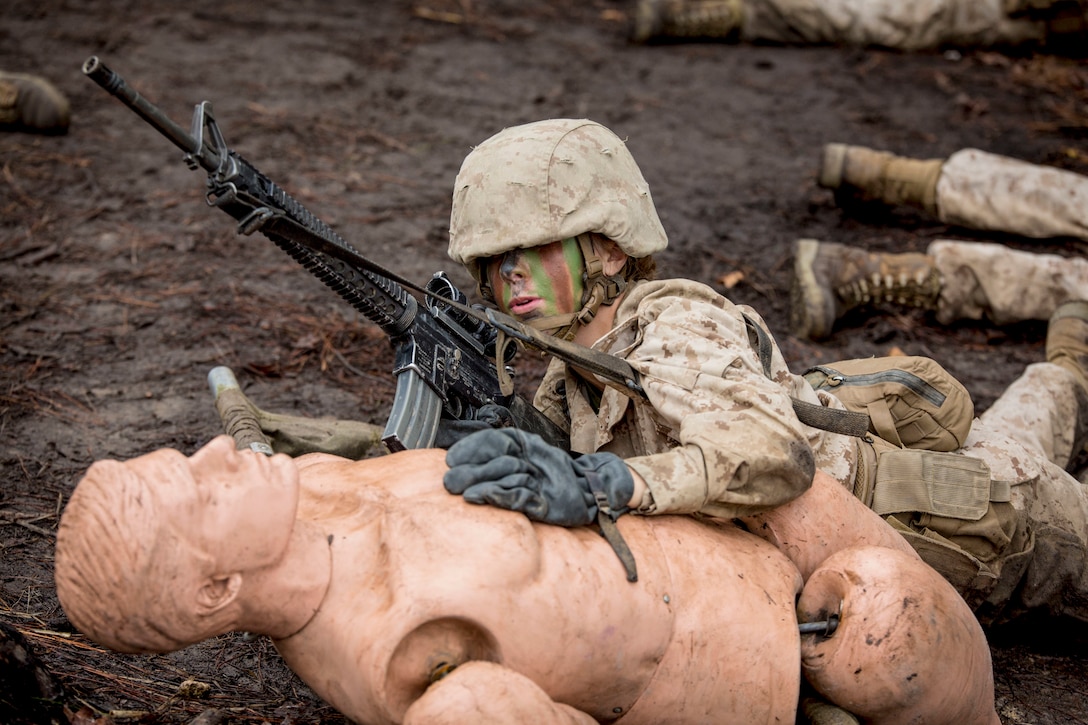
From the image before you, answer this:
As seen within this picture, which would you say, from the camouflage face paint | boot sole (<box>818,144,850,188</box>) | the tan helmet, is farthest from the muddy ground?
the tan helmet

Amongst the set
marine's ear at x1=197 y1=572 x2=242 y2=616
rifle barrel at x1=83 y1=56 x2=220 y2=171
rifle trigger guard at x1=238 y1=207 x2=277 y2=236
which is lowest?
marine's ear at x1=197 y1=572 x2=242 y2=616

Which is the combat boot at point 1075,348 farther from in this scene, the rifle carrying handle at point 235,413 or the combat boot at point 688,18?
the combat boot at point 688,18

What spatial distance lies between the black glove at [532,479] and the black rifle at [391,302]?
492 millimetres

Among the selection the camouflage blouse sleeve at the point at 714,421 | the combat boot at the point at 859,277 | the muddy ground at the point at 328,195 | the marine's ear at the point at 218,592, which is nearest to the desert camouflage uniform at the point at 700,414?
the camouflage blouse sleeve at the point at 714,421

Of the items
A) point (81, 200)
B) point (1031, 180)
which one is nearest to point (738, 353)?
point (1031, 180)

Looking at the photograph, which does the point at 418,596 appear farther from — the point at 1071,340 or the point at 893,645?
the point at 1071,340

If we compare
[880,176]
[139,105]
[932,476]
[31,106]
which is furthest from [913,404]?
[31,106]

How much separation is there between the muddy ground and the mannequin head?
557mm

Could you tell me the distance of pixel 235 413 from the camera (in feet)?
13.5

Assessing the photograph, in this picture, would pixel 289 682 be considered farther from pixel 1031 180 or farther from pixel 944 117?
pixel 944 117

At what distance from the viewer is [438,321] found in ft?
12.0

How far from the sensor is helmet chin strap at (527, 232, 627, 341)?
332cm

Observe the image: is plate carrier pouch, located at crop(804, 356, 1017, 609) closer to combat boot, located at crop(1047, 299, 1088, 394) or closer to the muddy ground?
the muddy ground

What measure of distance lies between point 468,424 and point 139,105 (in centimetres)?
143
